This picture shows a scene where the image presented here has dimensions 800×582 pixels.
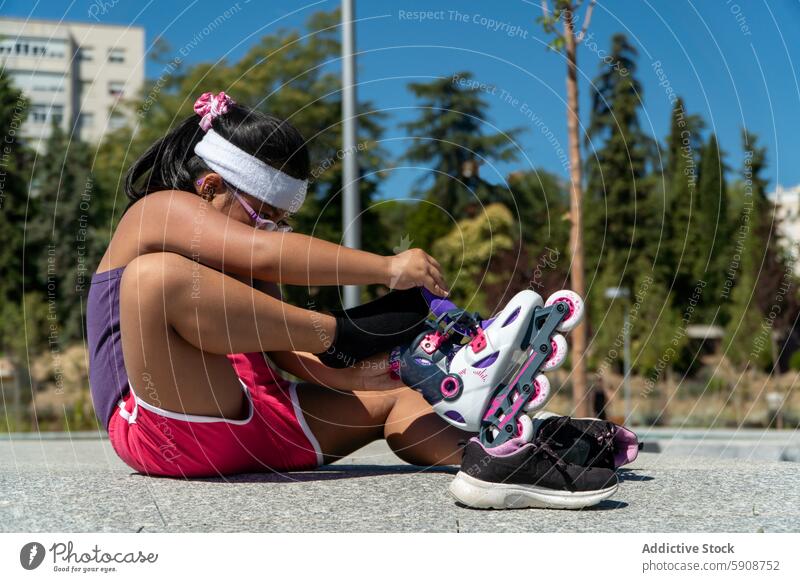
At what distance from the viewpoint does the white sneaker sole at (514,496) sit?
1664mm

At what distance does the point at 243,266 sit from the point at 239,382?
1.06ft

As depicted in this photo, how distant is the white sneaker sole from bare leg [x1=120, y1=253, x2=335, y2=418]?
1.36ft

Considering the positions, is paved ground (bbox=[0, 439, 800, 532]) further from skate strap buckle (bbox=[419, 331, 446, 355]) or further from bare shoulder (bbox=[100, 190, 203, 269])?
bare shoulder (bbox=[100, 190, 203, 269])

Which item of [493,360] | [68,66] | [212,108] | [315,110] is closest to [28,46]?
[68,66]

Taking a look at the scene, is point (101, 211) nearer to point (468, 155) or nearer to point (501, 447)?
point (468, 155)

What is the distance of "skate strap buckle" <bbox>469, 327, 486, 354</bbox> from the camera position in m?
1.83

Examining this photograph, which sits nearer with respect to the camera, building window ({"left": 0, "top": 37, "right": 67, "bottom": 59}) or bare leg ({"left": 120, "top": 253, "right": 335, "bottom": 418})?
bare leg ({"left": 120, "top": 253, "right": 335, "bottom": 418})

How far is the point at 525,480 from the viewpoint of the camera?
1.69m

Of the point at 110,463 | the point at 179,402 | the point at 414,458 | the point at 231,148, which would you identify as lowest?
the point at 110,463

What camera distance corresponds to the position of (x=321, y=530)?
4.93ft

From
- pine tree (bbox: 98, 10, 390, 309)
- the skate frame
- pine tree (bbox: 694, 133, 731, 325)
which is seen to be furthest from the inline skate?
pine tree (bbox: 694, 133, 731, 325)

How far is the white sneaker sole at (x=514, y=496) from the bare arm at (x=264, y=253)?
0.42 meters

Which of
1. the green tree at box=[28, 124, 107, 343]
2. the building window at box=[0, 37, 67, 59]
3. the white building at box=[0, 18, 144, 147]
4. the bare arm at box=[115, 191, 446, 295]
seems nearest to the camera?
the bare arm at box=[115, 191, 446, 295]
